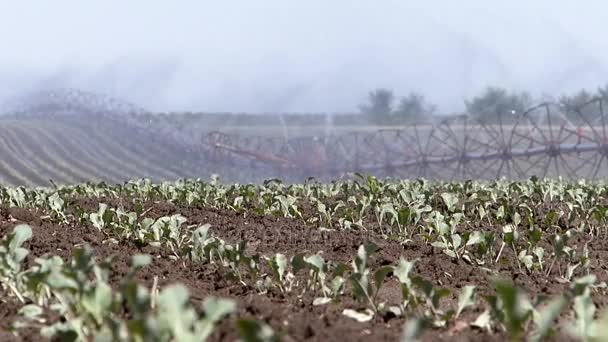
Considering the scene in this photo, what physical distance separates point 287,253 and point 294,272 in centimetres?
174

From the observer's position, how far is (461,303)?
342 cm

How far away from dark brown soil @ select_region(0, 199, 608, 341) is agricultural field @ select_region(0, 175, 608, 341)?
13mm

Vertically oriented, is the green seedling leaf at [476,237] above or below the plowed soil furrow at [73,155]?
above

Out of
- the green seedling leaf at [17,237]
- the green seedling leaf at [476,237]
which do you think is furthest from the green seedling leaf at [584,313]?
the green seedling leaf at [476,237]

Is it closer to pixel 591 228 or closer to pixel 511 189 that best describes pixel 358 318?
pixel 591 228

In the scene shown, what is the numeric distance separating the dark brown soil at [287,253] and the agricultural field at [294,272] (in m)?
0.01

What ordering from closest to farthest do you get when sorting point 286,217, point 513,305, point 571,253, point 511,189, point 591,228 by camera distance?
point 513,305, point 571,253, point 591,228, point 286,217, point 511,189

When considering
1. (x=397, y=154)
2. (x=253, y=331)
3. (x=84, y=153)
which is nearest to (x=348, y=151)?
(x=397, y=154)

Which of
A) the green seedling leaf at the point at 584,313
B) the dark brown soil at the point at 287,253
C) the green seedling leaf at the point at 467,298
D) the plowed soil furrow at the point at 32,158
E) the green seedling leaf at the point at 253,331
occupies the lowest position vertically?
the plowed soil furrow at the point at 32,158

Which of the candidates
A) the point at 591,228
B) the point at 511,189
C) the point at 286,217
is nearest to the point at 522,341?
the point at 591,228

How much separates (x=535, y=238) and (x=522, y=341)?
8.10 feet

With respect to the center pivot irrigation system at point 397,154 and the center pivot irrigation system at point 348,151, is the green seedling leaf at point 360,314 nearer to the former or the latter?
the center pivot irrigation system at point 397,154

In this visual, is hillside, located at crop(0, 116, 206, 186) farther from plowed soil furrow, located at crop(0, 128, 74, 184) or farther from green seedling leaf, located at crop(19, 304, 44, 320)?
green seedling leaf, located at crop(19, 304, 44, 320)

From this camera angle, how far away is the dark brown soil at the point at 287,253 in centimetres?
302
